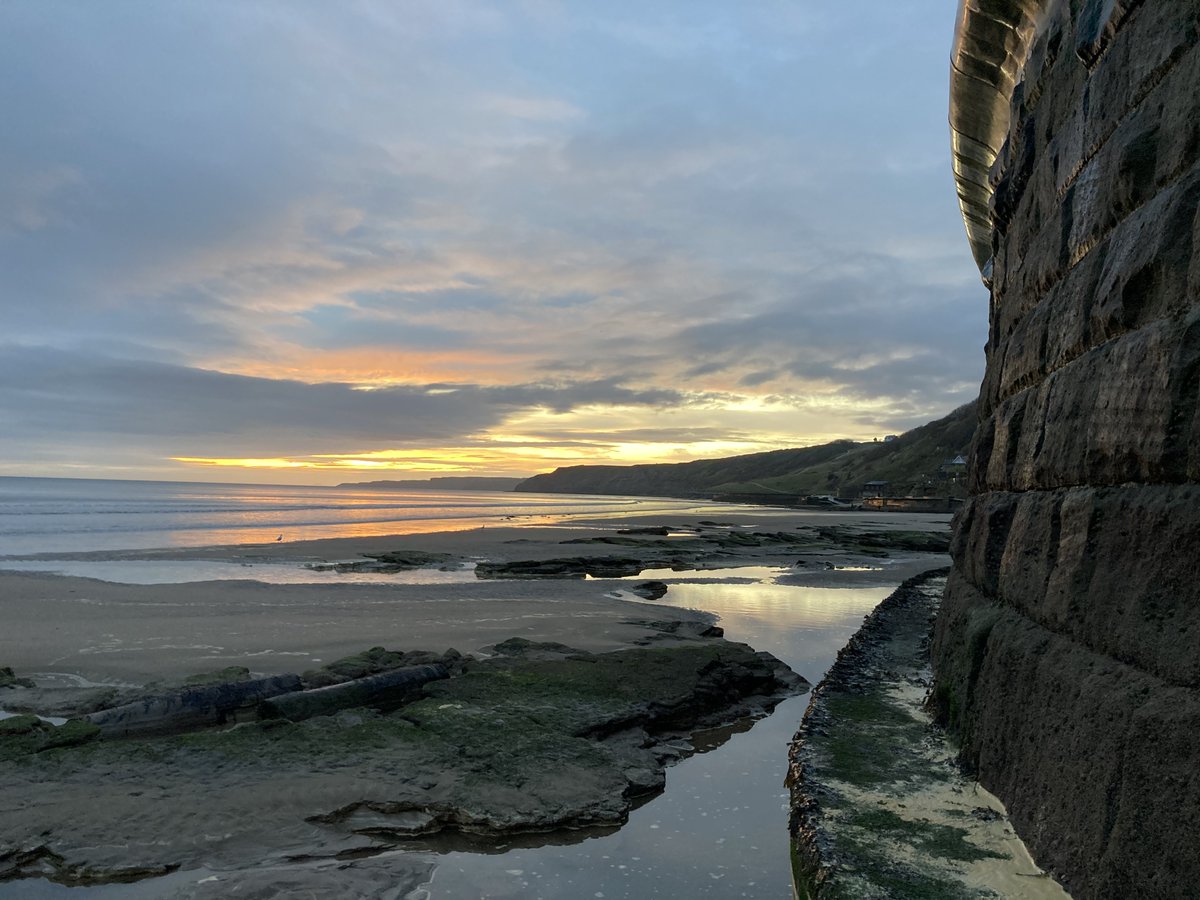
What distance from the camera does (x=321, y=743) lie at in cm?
702

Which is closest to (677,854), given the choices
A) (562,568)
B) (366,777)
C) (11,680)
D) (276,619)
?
(366,777)

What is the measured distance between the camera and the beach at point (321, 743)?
5199 millimetres

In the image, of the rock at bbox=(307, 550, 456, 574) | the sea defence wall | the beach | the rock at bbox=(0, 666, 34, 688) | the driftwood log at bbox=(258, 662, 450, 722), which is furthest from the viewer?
the rock at bbox=(307, 550, 456, 574)

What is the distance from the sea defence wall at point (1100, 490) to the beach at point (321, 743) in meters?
3.09

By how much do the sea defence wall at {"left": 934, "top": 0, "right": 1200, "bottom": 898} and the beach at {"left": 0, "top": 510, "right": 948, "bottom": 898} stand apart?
309 cm

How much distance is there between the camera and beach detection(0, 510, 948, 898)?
5.20 meters

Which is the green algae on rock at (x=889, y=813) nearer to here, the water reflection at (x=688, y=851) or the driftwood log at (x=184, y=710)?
the water reflection at (x=688, y=851)

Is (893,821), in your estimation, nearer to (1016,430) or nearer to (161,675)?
(1016,430)

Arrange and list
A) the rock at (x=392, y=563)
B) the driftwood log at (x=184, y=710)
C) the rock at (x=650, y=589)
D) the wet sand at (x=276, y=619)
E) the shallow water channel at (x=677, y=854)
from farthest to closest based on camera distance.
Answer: the rock at (x=392, y=563) → the rock at (x=650, y=589) → the wet sand at (x=276, y=619) → the driftwood log at (x=184, y=710) → the shallow water channel at (x=677, y=854)

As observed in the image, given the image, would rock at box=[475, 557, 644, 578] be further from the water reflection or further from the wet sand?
the water reflection

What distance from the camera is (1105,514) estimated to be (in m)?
3.45

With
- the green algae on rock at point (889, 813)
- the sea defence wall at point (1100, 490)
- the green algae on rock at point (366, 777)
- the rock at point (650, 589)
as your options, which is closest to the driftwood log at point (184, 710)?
the green algae on rock at point (366, 777)

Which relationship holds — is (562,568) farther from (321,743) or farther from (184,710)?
(321,743)

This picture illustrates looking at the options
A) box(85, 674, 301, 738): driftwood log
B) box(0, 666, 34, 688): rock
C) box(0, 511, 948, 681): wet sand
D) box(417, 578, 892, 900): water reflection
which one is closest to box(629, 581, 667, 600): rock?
box(0, 511, 948, 681): wet sand
